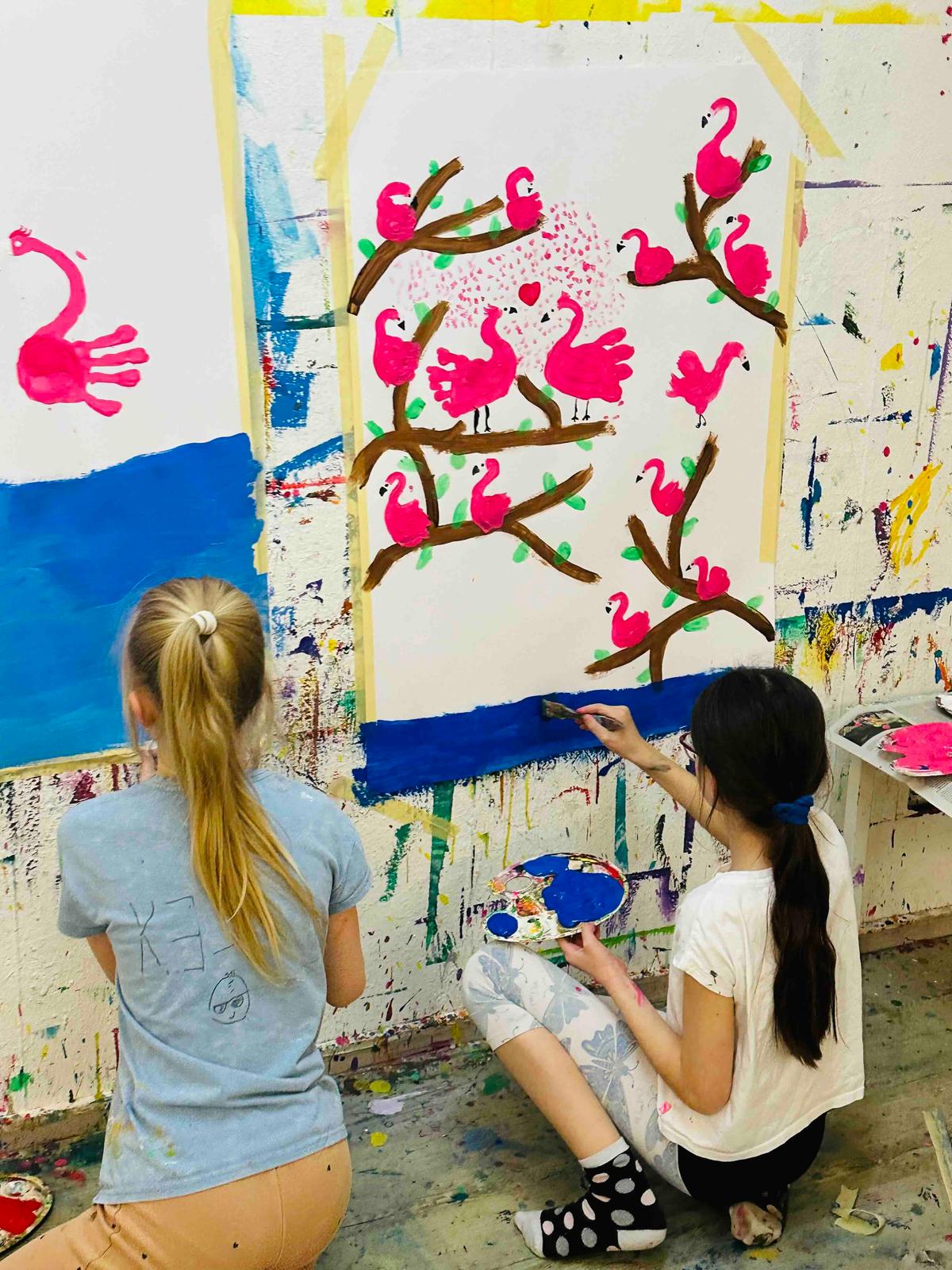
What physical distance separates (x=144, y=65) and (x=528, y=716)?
47.0 inches

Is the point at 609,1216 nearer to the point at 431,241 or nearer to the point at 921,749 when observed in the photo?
the point at 921,749

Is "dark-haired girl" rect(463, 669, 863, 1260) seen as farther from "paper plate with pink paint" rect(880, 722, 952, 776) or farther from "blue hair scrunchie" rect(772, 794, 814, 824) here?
"paper plate with pink paint" rect(880, 722, 952, 776)

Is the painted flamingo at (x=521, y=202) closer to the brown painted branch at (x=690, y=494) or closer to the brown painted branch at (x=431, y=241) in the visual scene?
the brown painted branch at (x=431, y=241)

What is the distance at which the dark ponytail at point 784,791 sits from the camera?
5.52 feet

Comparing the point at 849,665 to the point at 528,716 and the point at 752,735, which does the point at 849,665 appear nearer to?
the point at 528,716

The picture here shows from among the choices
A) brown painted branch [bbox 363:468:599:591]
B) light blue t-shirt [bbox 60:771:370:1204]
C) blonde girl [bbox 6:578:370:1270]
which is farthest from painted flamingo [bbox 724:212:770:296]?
light blue t-shirt [bbox 60:771:370:1204]

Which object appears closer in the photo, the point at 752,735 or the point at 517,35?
the point at 752,735

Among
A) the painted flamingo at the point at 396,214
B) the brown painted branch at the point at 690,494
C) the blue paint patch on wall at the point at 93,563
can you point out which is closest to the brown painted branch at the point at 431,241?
the painted flamingo at the point at 396,214

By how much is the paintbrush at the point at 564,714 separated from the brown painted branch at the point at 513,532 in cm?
23

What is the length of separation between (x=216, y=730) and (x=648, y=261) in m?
1.13

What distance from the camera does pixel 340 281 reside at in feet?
6.20

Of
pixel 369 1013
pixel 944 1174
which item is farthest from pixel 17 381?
pixel 944 1174

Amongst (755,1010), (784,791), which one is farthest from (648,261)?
(755,1010)

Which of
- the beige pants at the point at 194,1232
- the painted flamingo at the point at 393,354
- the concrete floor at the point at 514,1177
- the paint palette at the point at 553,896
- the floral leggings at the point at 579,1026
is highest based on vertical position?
the painted flamingo at the point at 393,354
